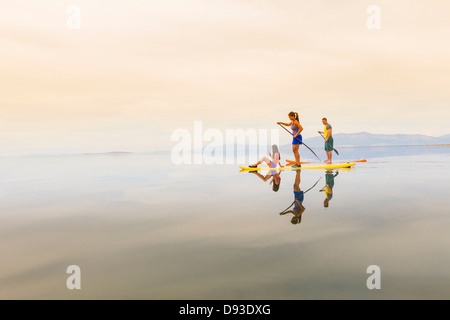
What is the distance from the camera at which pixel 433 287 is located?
160 inches

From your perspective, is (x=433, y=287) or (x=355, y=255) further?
(x=355, y=255)

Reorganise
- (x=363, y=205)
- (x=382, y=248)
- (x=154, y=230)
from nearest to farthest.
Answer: (x=382, y=248)
(x=154, y=230)
(x=363, y=205)

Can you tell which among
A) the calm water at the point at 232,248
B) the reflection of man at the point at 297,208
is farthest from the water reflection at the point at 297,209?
the calm water at the point at 232,248

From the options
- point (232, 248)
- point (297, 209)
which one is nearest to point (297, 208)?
point (297, 209)

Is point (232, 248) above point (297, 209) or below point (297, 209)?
below

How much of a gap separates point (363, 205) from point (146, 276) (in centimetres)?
687

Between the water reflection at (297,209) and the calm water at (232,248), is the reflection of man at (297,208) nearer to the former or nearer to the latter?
the water reflection at (297,209)

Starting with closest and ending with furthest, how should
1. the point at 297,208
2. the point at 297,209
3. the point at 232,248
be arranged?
the point at 232,248 → the point at 297,209 → the point at 297,208

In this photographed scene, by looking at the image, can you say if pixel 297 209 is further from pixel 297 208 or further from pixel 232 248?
pixel 232 248

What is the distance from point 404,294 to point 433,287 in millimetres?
489

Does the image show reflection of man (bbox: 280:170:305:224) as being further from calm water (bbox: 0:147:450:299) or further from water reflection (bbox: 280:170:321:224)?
calm water (bbox: 0:147:450:299)
